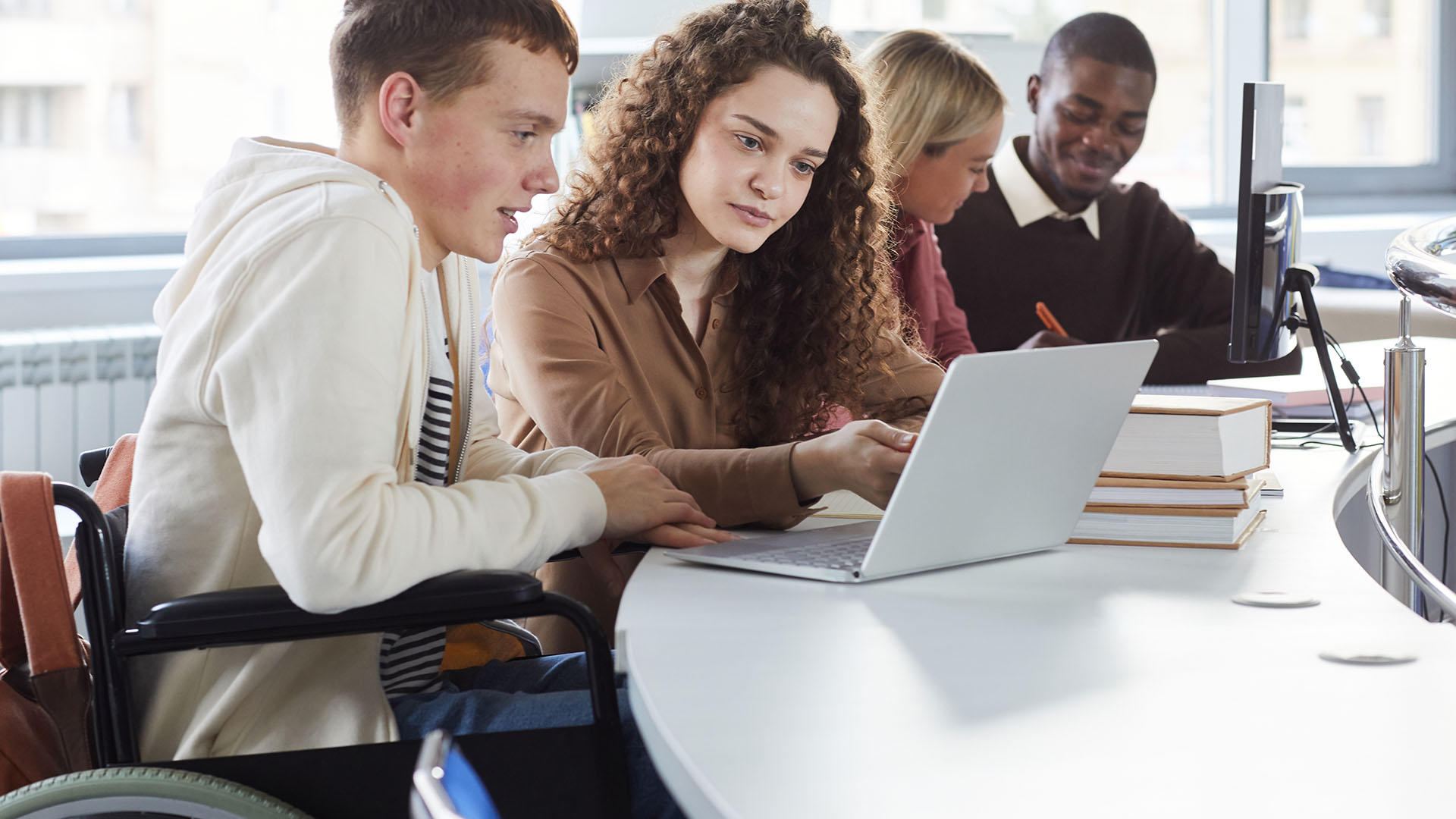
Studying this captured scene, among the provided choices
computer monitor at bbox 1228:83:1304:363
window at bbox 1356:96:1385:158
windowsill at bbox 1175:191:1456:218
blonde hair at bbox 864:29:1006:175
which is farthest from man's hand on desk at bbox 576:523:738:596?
window at bbox 1356:96:1385:158

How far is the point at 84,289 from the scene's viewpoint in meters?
3.25

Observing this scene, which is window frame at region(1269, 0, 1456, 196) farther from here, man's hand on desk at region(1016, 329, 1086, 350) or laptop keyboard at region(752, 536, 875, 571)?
laptop keyboard at region(752, 536, 875, 571)

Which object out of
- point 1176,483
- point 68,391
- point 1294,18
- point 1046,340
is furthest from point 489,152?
point 1294,18

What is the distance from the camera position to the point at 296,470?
0.92 m

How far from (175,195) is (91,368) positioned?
0.64 m

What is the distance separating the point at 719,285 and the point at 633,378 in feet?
0.67

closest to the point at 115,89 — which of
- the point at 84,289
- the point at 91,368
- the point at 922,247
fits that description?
the point at 84,289

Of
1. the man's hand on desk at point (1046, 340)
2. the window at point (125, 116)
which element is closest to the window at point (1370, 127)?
the man's hand on desk at point (1046, 340)

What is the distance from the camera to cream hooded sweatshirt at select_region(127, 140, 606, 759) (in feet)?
3.02

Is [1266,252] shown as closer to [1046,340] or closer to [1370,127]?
[1046,340]

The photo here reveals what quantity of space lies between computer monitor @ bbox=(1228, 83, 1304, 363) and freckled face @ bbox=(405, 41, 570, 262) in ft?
2.60

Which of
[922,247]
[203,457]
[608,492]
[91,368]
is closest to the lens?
[203,457]

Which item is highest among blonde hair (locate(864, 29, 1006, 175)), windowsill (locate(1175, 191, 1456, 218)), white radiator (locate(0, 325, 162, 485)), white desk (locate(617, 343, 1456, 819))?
blonde hair (locate(864, 29, 1006, 175))

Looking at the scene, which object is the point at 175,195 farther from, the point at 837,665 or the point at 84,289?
the point at 837,665
